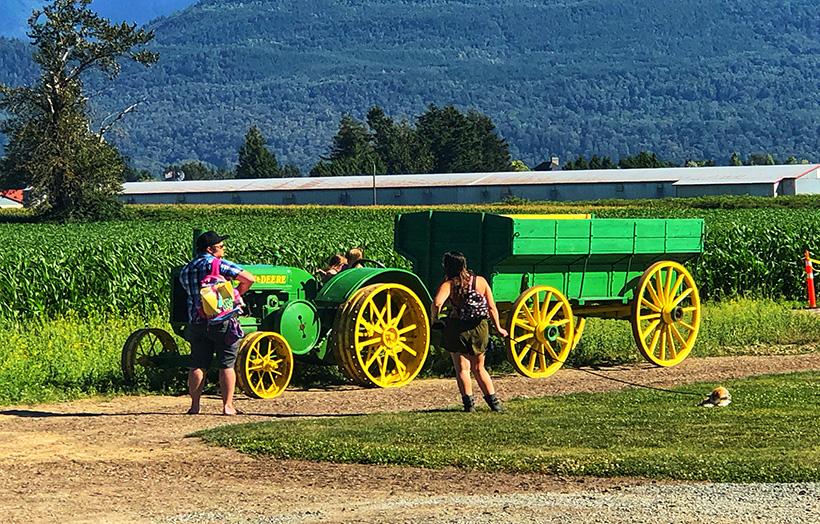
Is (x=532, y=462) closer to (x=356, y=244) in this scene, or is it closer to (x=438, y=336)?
(x=438, y=336)

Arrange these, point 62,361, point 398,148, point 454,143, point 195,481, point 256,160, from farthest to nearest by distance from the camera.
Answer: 1. point 256,160
2. point 454,143
3. point 398,148
4. point 62,361
5. point 195,481

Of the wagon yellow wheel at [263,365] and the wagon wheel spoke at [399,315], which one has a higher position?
the wagon wheel spoke at [399,315]

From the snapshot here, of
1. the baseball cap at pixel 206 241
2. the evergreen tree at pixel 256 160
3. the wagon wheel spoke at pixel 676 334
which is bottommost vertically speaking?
the wagon wheel spoke at pixel 676 334

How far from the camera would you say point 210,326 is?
1153cm

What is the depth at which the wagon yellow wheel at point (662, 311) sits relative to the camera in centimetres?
1528

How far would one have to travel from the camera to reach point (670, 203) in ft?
248

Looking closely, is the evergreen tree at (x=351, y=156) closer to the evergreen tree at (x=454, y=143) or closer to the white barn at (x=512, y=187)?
the evergreen tree at (x=454, y=143)

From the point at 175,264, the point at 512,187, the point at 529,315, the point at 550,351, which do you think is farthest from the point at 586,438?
the point at 512,187

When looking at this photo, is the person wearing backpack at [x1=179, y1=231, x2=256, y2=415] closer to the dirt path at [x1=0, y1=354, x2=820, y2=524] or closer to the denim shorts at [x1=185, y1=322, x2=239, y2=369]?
the denim shorts at [x1=185, y1=322, x2=239, y2=369]

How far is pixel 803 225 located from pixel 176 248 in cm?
1369

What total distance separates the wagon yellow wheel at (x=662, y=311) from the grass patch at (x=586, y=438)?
3.07m

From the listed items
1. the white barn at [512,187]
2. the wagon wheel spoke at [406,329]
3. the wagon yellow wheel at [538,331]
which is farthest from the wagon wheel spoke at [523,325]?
the white barn at [512,187]

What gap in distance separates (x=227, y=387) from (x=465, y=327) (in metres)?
2.23

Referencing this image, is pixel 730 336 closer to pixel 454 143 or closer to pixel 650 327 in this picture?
pixel 650 327
